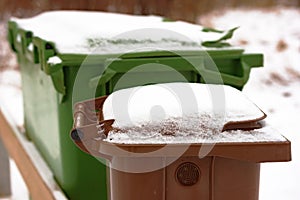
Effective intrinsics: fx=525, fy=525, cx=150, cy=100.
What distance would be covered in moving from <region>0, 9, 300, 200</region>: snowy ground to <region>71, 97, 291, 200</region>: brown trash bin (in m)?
1.69

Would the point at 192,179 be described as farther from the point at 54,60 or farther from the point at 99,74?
the point at 54,60

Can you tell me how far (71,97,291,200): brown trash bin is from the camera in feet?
4.61

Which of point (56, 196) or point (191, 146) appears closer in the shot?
point (191, 146)

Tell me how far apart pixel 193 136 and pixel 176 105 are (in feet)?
0.40

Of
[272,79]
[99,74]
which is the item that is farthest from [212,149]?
[272,79]

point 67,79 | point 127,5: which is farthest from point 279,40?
point 67,79

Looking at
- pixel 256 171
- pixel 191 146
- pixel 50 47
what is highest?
pixel 50 47

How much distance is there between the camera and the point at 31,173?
2.62 m

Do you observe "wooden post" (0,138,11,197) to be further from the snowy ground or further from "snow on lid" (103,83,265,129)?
"snow on lid" (103,83,265,129)

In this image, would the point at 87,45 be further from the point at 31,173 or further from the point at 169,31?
the point at 31,173

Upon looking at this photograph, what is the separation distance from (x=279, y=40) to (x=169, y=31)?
8559mm

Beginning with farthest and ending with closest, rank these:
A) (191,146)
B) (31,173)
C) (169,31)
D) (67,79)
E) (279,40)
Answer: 1. (279,40)
2. (31,173)
3. (169,31)
4. (67,79)
5. (191,146)

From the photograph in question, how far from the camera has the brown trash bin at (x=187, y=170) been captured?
140 centimetres

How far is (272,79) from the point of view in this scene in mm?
8656
